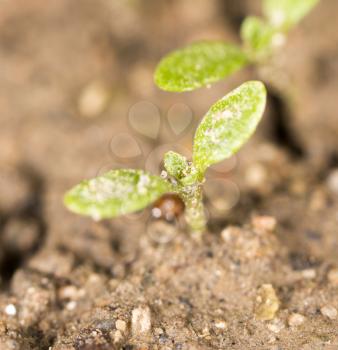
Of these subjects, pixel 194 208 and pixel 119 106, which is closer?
pixel 194 208

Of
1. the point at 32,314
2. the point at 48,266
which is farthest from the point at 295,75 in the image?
the point at 32,314

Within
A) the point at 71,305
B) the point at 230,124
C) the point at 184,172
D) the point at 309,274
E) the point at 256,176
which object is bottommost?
the point at 71,305

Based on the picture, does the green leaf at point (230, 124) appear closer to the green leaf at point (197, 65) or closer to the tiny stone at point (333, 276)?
the green leaf at point (197, 65)

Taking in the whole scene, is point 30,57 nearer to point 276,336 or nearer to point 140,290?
point 140,290

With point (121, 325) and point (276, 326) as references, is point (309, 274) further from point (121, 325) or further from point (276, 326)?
point (121, 325)

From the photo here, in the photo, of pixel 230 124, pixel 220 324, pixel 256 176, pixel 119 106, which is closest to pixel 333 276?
pixel 220 324

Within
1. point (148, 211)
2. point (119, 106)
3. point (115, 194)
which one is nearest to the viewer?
point (115, 194)

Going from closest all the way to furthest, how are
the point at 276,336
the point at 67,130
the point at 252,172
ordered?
the point at 276,336
the point at 252,172
the point at 67,130
